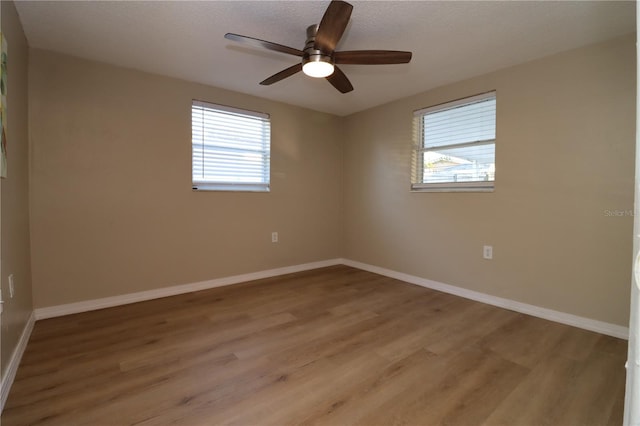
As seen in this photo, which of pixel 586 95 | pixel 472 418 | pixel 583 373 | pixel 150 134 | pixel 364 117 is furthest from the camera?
pixel 364 117

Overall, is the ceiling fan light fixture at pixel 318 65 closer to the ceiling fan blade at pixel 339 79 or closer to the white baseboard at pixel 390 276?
the ceiling fan blade at pixel 339 79

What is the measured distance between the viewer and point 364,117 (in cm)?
404

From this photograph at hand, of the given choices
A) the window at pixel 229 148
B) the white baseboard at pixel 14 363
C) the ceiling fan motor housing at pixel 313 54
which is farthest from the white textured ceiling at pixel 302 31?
the white baseboard at pixel 14 363

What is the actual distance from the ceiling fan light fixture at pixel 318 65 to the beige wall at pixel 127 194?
5.39 feet

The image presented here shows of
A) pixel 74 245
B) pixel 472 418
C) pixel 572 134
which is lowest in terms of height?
pixel 472 418

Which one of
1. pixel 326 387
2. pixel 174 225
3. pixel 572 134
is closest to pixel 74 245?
pixel 174 225

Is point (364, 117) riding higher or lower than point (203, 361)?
higher

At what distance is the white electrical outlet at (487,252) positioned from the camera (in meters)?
2.83

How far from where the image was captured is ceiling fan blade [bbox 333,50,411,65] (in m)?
1.92

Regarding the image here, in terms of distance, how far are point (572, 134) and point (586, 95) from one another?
0.29 m

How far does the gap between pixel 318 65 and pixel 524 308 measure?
263 centimetres

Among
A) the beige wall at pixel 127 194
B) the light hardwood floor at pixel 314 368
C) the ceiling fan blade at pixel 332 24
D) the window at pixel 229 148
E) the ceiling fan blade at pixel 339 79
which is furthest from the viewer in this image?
the window at pixel 229 148

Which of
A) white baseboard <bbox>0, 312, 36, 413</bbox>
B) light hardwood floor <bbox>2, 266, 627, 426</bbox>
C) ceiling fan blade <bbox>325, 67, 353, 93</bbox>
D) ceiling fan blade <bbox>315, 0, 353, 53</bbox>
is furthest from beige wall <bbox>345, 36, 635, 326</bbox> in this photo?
white baseboard <bbox>0, 312, 36, 413</bbox>

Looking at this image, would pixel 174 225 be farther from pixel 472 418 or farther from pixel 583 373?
pixel 583 373
